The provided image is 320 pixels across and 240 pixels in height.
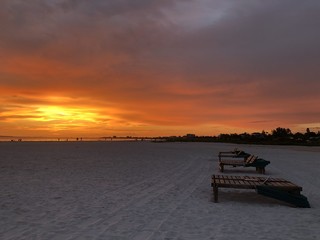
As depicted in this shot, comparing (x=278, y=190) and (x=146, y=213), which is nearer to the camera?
(x=146, y=213)

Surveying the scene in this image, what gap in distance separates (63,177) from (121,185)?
3659 mm

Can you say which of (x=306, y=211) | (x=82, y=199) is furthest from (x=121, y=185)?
(x=306, y=211)

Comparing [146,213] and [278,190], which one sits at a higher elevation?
[278,190]

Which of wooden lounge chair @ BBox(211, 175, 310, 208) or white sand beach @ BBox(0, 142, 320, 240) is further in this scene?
wooden lounge chair @ BBox(211, 175, 310, 208)

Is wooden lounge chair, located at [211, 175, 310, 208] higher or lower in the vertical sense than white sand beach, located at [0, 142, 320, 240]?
higher

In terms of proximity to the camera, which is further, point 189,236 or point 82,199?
point 82,199

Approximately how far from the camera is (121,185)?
12430 millimetres

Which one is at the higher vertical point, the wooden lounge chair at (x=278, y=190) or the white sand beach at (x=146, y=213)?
the wooden lounge chair at (x=278, y=190)

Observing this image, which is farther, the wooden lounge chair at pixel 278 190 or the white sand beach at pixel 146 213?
the wooden lounge chair at pixel 278 190

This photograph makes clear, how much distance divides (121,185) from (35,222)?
5502 millimetres

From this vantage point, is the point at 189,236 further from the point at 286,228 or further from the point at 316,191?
the point at 316,191

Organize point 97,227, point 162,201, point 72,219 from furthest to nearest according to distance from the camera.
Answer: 1. point 162,201
2. point 72,219
3. point 97,227

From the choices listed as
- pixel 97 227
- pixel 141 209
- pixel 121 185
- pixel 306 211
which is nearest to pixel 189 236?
pixel 97 227

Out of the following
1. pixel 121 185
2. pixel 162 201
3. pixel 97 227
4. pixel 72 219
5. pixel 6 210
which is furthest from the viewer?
pixel 121 185
